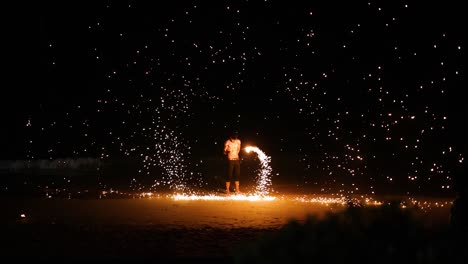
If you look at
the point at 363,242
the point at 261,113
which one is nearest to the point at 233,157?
the point at 363,242

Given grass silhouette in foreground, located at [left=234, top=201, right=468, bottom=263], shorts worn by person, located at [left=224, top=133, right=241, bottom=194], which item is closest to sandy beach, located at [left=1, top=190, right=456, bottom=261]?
shorts worn by person, located at [left=224, top=133, right=241, bottom=194]

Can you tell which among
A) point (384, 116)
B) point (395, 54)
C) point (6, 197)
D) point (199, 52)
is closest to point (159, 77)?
point (199, 52)

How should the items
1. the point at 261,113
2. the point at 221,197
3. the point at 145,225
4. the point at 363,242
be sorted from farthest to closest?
1. the point at 261,113
2. the point at 221,197
3. the point at 145,225
4. the point at 363,242

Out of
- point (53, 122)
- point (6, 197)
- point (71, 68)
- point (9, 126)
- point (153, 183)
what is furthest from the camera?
point (71, 68)

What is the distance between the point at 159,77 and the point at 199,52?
4.17 metres

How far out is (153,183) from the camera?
25375 mm

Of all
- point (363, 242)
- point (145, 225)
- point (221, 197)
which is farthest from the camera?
point (221, 197)

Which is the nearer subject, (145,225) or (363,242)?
(363,242)

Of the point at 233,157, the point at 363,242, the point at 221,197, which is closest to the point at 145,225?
the point at 221,197

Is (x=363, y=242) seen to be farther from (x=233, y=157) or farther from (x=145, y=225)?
(x=233, y=157)

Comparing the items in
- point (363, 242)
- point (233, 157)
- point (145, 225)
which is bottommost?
point (363, 242)

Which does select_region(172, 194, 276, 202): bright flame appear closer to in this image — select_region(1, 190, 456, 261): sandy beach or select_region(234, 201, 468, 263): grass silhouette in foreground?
select_region(1, 190, 456, 261): sandy beach

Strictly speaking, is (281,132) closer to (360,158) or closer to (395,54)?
(360,158)

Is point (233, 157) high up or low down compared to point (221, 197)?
up
